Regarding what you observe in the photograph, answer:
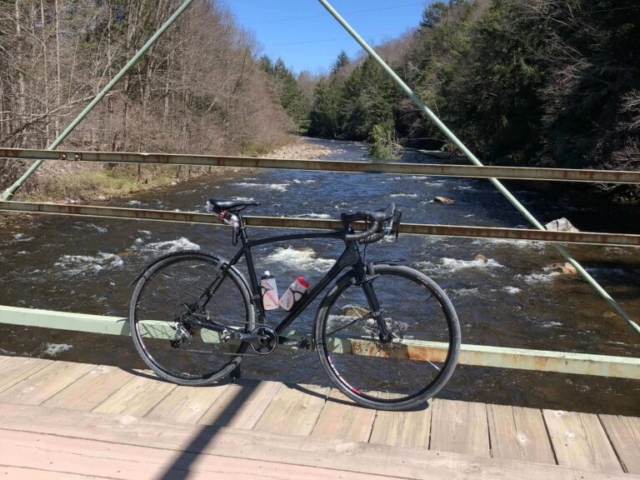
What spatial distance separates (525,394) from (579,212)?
1271cm

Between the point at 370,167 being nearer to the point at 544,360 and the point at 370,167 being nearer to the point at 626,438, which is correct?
the point at 544,360

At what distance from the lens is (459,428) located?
100 inches

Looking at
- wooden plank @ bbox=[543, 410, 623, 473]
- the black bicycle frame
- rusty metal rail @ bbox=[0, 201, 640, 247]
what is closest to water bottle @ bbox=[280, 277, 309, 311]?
the black bicycle frame

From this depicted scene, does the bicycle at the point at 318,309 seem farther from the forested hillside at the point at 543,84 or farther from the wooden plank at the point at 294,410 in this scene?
the forested hillside at the point at 543,84

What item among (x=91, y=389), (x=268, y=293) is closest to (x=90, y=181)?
(x=91, y=389)

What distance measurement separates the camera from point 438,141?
153 ft

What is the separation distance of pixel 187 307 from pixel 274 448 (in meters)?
0.97

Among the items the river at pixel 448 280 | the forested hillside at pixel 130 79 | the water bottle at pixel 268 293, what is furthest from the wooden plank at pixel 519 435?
the forested hillside at pixel 130 79

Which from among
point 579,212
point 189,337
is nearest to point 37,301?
point 189,337

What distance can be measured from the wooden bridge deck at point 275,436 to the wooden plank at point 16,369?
28 millimetres

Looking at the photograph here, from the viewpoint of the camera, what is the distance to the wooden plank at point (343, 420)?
2484 mm

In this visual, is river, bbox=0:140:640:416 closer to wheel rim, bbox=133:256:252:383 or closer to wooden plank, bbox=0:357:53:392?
wooden plank, bbox=0:357:53:392

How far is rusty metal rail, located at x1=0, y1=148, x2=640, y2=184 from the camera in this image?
2.54 metres

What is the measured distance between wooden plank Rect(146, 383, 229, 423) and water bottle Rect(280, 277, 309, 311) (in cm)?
54
